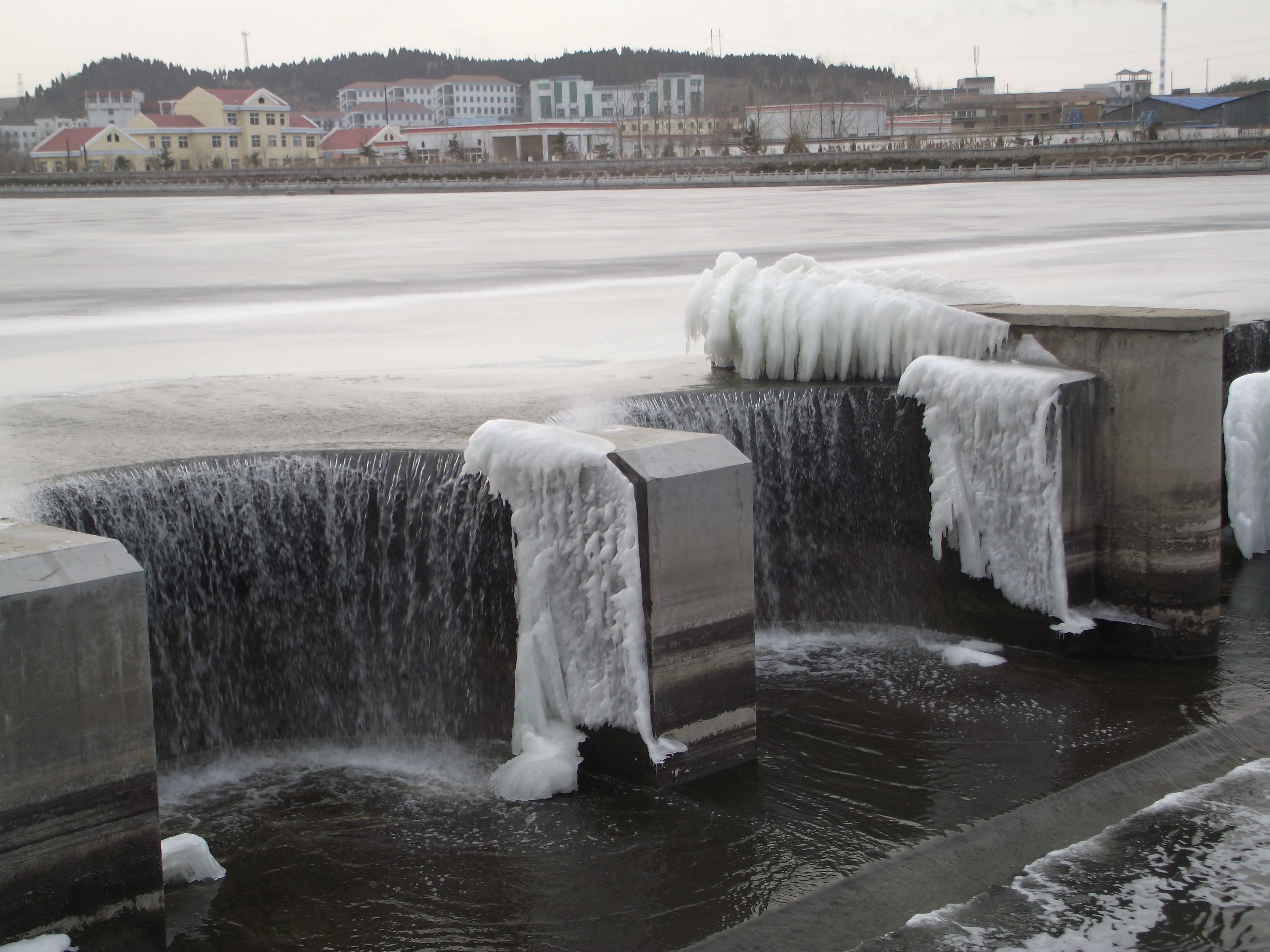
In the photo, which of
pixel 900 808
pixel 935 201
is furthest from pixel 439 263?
pixel 935 201

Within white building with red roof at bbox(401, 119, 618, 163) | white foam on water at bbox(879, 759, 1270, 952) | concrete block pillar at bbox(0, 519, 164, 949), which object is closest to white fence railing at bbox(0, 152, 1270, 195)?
white building with red roof at bbox(401, 119, 618, 163)

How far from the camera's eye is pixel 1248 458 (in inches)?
429

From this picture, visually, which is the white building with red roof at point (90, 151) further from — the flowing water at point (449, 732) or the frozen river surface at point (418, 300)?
the flowing water at point (449, 732)

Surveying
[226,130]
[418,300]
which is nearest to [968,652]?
[418,300]

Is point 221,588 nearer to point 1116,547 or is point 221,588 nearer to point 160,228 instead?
point 1116,547

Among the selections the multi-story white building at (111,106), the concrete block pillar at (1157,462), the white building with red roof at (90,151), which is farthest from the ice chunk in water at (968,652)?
the multi-story white building at (111,106)

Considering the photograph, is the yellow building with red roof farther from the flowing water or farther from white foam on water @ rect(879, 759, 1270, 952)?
white foam on water @ rect(879, 759, 1270, 952)

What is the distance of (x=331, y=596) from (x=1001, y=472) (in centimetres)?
426

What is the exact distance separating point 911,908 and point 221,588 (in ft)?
12.2

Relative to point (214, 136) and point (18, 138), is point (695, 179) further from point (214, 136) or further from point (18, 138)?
point (18, 138)

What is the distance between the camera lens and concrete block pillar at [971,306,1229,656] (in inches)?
331

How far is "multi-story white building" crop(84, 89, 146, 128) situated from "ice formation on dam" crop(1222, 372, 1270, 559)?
175927mm

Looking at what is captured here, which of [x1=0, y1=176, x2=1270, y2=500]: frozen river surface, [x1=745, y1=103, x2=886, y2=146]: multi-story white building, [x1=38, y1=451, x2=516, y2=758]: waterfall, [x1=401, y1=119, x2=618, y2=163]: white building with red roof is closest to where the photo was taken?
[x1=38, y1=451, x2=516, y2=758]: waterfall

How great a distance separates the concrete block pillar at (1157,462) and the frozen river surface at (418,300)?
9.83 feet
